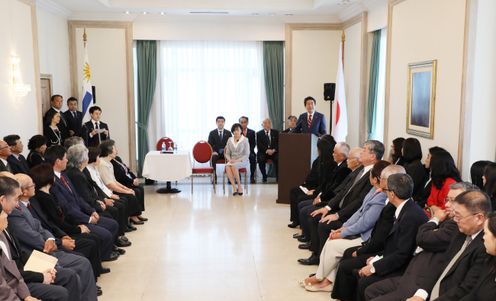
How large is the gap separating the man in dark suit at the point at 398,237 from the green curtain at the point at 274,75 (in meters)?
7.70

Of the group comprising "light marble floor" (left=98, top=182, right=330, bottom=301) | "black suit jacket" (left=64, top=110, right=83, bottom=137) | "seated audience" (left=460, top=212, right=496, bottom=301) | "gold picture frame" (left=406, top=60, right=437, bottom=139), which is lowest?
"light marble floor" (left=98, top=182, right=330, bottom=301)

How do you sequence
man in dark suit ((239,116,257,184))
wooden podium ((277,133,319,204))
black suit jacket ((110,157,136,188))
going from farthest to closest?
man in dark suit ((239,116,257,184)), wooden podium ((277,133,319,204)), black suit jacket ((110,157,136,188))

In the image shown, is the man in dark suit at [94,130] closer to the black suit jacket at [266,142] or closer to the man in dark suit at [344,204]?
the black suit jacket at [266,142]

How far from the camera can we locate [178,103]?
1181cm

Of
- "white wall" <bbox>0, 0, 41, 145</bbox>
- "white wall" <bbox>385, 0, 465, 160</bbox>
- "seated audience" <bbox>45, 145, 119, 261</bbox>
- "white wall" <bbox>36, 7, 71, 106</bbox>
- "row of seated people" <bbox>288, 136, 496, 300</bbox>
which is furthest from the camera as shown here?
"white wall" <bbox>36, 7, 71, 106</bbox>

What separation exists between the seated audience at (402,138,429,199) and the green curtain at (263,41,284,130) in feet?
18.5

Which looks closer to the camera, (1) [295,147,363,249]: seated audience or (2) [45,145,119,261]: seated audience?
(2) [45,145,119,261]: seated audience

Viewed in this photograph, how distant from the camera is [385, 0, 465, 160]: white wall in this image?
19.3 feet

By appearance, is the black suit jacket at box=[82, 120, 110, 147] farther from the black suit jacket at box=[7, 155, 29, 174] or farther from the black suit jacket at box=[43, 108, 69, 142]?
the black suit jacket at box=[7, 155, 29, 174]

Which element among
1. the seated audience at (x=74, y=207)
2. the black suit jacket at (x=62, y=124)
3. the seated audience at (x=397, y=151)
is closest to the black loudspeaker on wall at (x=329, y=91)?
the seated audience at (x=397, y=151)

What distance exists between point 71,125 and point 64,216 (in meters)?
5.13

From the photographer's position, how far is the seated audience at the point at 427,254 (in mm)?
3648

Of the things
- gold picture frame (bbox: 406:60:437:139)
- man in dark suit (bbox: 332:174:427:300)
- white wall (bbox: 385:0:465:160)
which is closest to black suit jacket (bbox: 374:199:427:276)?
man in dark suit (bbox: 332:174:427:300)

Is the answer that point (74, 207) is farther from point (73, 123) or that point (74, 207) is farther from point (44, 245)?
point (73, 123)
